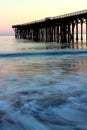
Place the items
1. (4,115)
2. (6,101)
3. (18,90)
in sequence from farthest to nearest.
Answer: (18,90) → (6,101) → (4,115)

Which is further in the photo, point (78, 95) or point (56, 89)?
point (56, 89)

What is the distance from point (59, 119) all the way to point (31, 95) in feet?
7.75

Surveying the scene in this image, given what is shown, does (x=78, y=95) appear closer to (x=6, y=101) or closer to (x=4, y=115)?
(x=6, y=101)

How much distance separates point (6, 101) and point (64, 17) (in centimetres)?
3521

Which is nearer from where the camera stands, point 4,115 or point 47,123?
point 47,123

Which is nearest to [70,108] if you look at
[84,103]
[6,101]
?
[84,103]

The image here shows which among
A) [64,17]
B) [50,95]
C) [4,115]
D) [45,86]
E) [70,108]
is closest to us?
[4,115]

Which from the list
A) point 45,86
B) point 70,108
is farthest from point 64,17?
point 70,108

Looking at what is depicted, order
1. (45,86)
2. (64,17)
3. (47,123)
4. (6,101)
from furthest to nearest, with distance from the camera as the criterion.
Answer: (64,17) → (45,86) → (6,101) → (47,123)

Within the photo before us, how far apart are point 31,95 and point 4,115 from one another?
204cm

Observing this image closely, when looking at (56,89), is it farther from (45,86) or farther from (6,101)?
(6,101)

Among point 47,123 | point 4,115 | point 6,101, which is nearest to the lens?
point 47,123

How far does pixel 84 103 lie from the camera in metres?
8.09

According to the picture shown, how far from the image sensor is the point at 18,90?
32.7 feet
